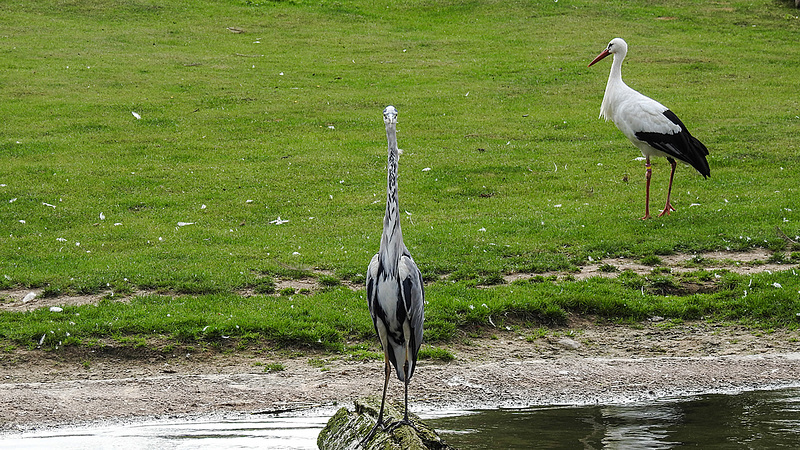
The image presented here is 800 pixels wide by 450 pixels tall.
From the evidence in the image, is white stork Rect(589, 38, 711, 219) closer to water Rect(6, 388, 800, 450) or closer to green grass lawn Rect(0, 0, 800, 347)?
green grass lawn Rect(0, 0, 800, 347)

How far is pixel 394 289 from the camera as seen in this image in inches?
247

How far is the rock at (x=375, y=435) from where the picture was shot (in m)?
5.90

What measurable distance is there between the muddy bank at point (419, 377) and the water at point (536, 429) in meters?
0.24

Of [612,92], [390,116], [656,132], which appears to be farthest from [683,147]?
[390,116]

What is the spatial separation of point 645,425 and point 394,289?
2781 millimetres

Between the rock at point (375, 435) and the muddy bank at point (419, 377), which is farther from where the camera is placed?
the muddy bank at point (419, 377)

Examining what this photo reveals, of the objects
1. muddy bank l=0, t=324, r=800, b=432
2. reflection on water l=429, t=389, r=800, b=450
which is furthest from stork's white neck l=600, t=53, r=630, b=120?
reflection on water l=429, t=389, r=800, b=450

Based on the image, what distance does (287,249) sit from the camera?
12172 mm

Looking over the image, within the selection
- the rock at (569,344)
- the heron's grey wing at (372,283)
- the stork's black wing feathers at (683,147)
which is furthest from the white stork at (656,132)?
the heron's grey wing at (372,283)

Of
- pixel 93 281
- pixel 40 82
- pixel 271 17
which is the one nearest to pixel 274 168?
pixel 93 281

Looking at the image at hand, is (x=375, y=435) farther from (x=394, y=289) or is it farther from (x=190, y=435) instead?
(x=190, y=435)

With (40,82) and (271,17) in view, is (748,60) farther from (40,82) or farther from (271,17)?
(40,82)

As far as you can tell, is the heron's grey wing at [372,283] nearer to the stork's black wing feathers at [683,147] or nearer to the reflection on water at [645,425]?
the reflection on water at [645,425]

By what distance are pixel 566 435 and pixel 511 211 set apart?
7.01 meters
